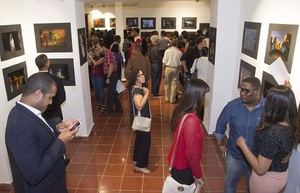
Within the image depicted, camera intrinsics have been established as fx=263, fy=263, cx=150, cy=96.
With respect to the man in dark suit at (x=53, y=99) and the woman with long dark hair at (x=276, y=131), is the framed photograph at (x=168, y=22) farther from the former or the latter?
A: the woman with long dark hair at (x=276, y=131)

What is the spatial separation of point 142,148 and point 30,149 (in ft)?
7.90

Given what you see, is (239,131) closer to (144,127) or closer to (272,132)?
(272,132)

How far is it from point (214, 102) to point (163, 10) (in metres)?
8.27

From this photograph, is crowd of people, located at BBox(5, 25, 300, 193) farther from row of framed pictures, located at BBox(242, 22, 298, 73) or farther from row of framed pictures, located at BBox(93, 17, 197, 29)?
row of framed pictures, located at BBox(93, 17, 197, 29)

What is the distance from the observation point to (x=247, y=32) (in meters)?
3.98

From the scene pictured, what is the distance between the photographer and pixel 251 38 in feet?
12.5

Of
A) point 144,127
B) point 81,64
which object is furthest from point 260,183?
point 81,64

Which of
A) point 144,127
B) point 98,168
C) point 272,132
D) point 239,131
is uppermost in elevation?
point 272,132

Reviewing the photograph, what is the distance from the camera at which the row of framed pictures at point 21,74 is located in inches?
144

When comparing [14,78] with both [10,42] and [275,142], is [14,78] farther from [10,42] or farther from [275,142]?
[275,142]

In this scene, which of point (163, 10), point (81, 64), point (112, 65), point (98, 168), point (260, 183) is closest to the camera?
point (260, 183)

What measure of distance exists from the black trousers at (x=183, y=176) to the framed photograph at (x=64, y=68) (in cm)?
315

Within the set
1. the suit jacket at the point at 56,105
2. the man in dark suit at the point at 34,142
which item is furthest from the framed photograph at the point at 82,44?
the man in dark suit at the point at 34,142

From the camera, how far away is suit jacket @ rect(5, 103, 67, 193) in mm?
1784
